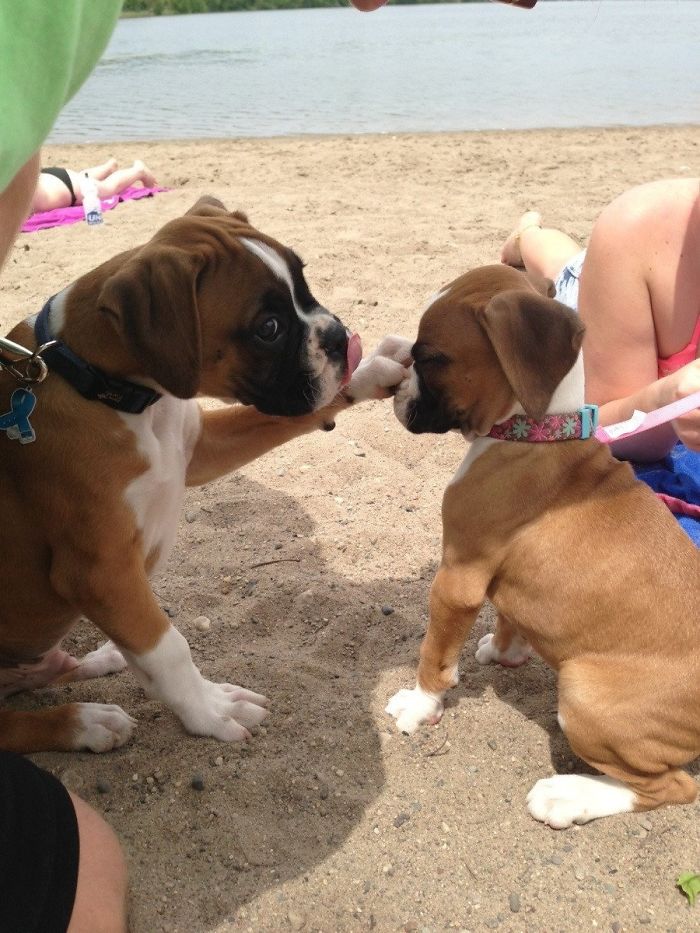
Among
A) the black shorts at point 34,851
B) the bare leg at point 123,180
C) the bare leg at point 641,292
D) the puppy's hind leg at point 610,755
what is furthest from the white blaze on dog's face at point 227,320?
the bare leg at point 123,180

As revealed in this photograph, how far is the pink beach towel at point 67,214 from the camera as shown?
8391 millimetres

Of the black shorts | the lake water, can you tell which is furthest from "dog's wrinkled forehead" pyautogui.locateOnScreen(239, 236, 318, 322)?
the lake water

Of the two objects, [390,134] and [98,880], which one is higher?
[98,880]

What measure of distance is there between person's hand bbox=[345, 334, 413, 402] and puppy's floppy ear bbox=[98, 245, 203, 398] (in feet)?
2.56

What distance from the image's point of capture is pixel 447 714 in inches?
127

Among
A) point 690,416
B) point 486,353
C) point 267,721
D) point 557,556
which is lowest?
point 267,721

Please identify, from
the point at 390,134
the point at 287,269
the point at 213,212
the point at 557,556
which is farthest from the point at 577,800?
the point at 390,134

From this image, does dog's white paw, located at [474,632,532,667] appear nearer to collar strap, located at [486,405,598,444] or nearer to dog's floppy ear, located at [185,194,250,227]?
collar strap, located at [486,405,598,444]

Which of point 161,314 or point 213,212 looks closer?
point 161,314

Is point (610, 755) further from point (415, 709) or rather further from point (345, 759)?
point (345, 759)

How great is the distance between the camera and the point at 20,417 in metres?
2.69

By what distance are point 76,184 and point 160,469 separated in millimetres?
6914

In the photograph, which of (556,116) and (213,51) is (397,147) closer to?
(556,116)

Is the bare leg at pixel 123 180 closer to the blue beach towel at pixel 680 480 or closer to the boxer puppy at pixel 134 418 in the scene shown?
the boxer puppy at pixel 134 418
